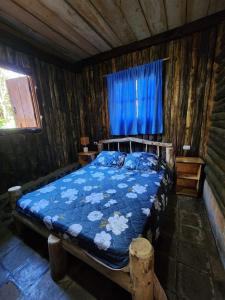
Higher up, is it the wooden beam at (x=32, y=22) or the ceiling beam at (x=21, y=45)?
the wooden beam at (x=32, y=22)

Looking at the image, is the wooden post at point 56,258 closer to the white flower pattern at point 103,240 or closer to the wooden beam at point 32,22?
the white flower pattern at point 103,240

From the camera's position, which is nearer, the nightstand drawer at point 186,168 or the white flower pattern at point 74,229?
the white flower pattern at point 74,229

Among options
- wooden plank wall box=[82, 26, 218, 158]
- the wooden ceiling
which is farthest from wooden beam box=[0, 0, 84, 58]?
wooden plank wall box=[82, 26, 218, 158]

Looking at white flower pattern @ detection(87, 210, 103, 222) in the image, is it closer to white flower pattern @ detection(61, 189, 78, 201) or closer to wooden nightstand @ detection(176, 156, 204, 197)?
white flower pattern @ detection(61, 189, 78, 201)

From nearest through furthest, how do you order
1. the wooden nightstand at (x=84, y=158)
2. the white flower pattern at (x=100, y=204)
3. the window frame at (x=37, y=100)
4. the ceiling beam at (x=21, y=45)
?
the white flower pattern at (x=100, y=204), the ceiling beam at (x=21, y=45), the window frame at (x=37, y=100), the wooden nightstand at (x=84, y=158)

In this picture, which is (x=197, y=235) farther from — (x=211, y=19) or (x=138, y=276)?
(x=211, y=19)

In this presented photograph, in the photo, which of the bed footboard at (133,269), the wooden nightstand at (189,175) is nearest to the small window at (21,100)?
the bed footboard at (133,269)

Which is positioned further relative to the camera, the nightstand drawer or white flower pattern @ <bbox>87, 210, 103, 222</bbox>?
the nightstand drawer

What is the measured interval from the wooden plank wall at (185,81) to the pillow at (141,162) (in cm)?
55

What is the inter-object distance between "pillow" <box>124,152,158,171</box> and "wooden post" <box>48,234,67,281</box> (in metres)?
1.54

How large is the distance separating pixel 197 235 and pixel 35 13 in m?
3.28

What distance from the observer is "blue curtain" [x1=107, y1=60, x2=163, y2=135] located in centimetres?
256

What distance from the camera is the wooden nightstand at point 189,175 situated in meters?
2.35

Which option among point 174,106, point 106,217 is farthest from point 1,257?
point 174,106
